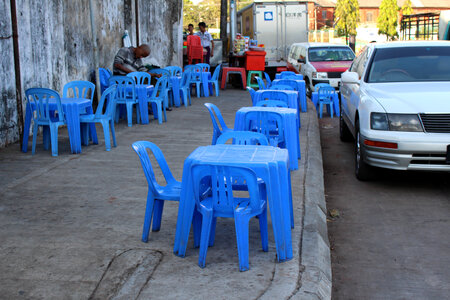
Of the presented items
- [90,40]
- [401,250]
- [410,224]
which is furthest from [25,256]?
[90,40]

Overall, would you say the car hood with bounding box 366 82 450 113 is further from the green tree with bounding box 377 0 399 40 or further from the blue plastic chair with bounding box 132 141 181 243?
the green tree with bounding box 377 0 399 40

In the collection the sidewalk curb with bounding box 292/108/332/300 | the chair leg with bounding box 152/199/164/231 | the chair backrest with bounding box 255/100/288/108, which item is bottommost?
the sidewalk curb with bounding box 292/108/332/300

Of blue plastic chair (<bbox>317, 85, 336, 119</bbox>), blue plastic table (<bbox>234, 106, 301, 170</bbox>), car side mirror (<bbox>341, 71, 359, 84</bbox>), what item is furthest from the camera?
blue plastic chair (<bbox>317, 85, 336, 119</bbox>)

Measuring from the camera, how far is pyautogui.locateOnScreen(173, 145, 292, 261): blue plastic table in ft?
12.3

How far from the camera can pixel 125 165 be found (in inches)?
280

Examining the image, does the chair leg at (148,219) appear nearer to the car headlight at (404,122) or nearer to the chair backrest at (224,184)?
the chair backrest at (224,184)

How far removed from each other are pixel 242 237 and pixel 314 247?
0.76 meters

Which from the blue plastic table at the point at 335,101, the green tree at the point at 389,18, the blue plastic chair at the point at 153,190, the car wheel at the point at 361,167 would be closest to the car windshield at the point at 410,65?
the car wheel at the point at 361,167

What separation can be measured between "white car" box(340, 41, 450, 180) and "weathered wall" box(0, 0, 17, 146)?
497cm

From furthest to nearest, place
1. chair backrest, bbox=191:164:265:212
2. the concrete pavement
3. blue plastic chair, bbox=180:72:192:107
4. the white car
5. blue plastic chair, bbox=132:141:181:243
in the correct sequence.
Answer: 1. blue plastic chair, bbox=180:72:192:107
2. the white car
3. blue plastic chair, bbox=132:141:181:243
4. chair backrest, bbox=191:164:265:212
5. the concrete pavement

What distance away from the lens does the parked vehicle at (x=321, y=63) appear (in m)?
16.7

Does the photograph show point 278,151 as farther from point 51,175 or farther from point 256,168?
point 51,175

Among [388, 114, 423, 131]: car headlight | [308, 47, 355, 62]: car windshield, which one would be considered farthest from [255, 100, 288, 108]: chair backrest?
[308, 47, 355, 62]: car windshield

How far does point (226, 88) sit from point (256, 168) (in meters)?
15.5
